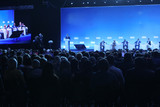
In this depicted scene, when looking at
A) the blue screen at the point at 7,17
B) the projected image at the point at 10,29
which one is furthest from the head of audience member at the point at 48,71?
the blue screen at the point at 7,17

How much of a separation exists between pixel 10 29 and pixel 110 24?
9.36 metres

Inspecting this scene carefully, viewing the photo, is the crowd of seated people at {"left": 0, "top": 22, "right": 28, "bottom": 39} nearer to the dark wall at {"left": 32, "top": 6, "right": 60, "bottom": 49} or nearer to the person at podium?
the dark wall at {"left": 32, "top": 6, "right": 60, "bottom": 49}

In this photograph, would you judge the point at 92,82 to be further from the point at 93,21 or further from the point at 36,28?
the point at 93,21

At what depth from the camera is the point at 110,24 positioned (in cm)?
1845

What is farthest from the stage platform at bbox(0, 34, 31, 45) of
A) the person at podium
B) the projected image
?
the person at podium

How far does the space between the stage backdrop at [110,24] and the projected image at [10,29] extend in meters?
3.81

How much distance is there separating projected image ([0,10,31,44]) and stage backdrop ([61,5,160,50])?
381cm

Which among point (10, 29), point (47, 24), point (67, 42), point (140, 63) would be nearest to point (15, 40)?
point (10, 29)

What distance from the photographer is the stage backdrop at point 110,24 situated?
17641 millimetres

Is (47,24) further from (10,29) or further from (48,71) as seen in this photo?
(48,71)

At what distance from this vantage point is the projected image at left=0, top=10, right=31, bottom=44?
55.0ft

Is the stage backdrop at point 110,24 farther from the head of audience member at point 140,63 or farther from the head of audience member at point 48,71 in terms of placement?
the head of audience member at point 48,71

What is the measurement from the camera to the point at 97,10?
1850cm

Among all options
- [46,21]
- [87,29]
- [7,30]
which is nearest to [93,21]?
[87,29]
